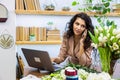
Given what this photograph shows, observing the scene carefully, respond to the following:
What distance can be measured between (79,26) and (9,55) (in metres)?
1.16

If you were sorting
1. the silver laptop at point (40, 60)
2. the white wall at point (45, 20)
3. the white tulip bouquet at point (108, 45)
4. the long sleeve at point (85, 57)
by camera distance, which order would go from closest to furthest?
the white tulip bouquet at point (108, 45) < the silver laptop at point (40, 60) < the long sleeve at point (85, 57) < the white wall at point (45, 20)

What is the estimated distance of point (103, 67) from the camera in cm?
154

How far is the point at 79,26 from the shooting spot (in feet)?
9.45

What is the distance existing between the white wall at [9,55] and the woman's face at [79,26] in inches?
37.8

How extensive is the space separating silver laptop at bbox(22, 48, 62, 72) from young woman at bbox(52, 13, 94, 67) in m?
0.38

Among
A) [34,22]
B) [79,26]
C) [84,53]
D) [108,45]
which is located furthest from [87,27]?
[108,45]

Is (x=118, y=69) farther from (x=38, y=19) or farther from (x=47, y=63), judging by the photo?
(x=38, y=19)

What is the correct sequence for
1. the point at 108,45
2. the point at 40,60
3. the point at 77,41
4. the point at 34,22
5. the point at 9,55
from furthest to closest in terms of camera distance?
1. the point at 34,22
2. the point at 9,55
3. the point at 77,41
4. the point at 40,60
5. the point at 108,45

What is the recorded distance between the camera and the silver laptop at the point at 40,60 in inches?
85.9

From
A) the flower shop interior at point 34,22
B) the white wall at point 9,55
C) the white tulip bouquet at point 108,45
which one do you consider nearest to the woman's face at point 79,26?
the flower shop interior at point 34,22

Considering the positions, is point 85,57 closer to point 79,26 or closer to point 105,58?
point 79,26

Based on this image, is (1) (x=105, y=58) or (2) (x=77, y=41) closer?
(1) (x=105, y=58)

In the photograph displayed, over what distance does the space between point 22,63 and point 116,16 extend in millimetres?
1637

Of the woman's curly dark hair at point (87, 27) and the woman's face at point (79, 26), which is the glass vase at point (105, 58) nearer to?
the woman's curly dark hair at point (87, 27)
